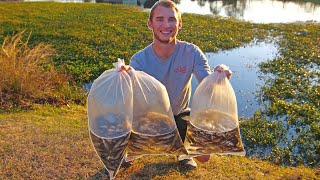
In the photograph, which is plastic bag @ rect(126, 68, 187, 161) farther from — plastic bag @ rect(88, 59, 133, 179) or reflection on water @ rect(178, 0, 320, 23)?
reflection on water @ rect(178, 0, 320, 23)

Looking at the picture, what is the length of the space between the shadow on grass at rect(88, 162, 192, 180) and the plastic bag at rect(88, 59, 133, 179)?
75 cm

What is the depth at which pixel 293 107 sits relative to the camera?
682 centimetres

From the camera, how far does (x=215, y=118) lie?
3172 mm

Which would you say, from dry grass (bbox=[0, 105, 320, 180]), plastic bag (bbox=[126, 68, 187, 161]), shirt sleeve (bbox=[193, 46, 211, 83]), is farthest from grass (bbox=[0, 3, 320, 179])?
shirt sleeve (bbox=[193, 46, 211, 83])

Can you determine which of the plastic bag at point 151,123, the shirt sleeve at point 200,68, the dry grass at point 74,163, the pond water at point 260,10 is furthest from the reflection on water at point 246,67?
the pond water at point 260,10

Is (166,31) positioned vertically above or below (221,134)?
above

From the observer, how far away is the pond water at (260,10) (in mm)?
20812

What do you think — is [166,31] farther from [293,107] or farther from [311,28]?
[311,28]

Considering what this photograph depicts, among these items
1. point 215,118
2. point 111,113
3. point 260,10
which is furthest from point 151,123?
point 260,10

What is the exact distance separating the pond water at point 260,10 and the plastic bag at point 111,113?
Answer: 17.9 meters

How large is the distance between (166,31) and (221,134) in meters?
1.12

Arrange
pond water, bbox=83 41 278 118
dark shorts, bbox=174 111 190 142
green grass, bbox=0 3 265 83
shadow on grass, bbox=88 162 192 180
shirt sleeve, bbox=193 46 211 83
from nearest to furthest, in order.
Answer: shirt sleeve, bbox=193 46 211 83, dark shorts, bbox=174 111 190 142, shadow on grass, bbox=88 162 192 180, pond water, bbox=83 41 278 118, green grass, bbox=0 3 265 83

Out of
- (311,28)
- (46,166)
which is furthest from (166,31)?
(311,28)

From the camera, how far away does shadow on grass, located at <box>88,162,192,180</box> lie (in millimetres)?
3656
